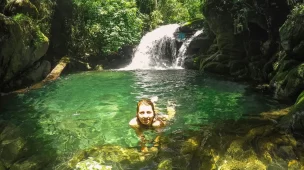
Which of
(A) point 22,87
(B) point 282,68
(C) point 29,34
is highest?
(C) point 29,34

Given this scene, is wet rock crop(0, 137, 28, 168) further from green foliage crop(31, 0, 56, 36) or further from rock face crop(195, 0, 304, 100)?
green foliage crop(31, 0, 56, 36)

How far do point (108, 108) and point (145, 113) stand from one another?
147 inches

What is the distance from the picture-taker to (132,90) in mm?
12570

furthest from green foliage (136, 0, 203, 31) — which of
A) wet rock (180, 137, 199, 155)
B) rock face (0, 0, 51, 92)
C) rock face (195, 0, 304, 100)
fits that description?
wet rock (180, 137, 199, 155)

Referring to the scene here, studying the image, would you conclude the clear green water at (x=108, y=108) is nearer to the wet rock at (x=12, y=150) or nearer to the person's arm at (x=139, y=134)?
the person's arm at (x=139, y=134)

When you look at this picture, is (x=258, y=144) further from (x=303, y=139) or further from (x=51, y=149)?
(x=51, y=149)

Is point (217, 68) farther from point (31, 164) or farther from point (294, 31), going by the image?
point (31, 164)

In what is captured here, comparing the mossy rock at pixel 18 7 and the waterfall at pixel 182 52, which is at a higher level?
the mossy rock at pixel 18 7

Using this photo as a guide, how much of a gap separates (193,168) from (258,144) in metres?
1.65

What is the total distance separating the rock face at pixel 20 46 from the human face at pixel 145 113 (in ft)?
25.9

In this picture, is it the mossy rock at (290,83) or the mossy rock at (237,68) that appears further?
the mossy rock at (237,68)

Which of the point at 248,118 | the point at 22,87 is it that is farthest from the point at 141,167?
the point at 22,87

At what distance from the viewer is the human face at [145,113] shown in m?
5.91

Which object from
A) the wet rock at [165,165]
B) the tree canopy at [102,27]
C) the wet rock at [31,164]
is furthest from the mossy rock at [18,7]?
the wet rock at [165,165]
